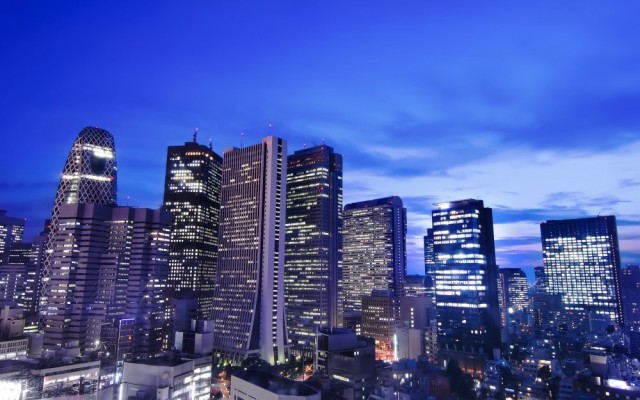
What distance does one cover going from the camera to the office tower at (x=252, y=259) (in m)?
126

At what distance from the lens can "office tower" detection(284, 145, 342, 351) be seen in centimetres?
16575

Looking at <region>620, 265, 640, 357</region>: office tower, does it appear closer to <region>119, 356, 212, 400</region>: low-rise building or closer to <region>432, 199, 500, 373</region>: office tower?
<region>432, 199, 500, 373</region>: office tower

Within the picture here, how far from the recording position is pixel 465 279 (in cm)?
13075

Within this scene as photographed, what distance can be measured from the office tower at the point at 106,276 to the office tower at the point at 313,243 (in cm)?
5093

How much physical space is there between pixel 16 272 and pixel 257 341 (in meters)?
143

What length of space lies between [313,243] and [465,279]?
62843 mm

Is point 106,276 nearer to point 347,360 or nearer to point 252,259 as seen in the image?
point 252,259

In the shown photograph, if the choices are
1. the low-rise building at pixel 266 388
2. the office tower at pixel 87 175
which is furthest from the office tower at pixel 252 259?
the low-rise building at pixel 266 388

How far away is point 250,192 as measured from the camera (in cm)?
14100

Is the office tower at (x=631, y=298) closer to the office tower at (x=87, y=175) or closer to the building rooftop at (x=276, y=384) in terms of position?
the building rooftop at (x=276, y=384)

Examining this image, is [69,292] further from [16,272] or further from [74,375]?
[16,272]

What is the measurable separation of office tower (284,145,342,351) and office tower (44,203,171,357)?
5093cm

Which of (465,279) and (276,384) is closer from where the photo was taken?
(276,384)

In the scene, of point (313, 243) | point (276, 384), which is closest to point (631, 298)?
point (313, 243)
